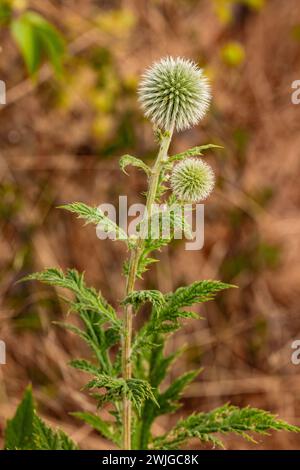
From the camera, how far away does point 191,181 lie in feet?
8.29

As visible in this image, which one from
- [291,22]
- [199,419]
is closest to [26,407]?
[199,419]

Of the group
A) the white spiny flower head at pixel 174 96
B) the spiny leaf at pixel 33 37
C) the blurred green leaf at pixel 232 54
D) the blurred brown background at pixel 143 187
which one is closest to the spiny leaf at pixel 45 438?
the white spiny flower head at pixel 174 96

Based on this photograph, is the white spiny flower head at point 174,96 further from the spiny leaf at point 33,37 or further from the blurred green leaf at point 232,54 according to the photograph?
the blurred green leaf at point 232,54

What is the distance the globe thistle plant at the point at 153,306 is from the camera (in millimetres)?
2271

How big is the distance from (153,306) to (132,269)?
17cm

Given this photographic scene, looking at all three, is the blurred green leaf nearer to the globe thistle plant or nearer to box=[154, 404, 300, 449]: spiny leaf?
the globe thistle plant

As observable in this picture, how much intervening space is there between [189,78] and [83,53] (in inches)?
147

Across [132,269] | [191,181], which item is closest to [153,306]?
[132,269]

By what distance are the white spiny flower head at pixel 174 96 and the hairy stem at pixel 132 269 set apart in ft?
0.34

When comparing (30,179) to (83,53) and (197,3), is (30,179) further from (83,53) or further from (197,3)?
(197,3)

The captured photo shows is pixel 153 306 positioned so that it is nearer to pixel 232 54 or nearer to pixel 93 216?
pixel 93 216

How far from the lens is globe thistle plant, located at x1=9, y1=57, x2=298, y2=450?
7.45 feet

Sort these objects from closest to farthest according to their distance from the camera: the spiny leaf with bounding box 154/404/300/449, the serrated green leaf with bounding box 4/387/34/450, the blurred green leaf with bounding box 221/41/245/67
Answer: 1. the spiny leaf with bounding box 154/404/300/449
2. the serrated green leaf with bounding box 4/387/34/450
3. the blurred green leaf with bounding box 221/41/245/67

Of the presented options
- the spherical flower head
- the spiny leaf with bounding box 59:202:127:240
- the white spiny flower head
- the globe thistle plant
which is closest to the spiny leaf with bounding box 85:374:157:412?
the globe thistle plant
